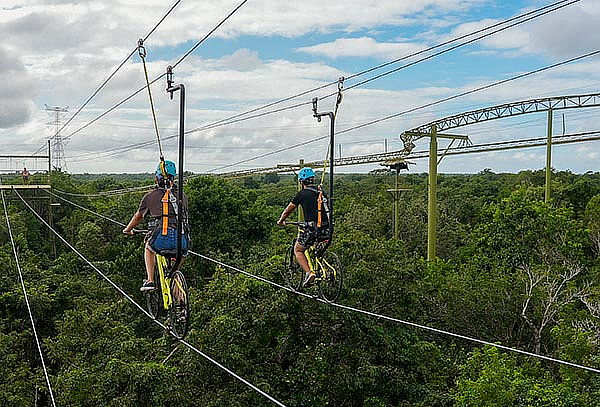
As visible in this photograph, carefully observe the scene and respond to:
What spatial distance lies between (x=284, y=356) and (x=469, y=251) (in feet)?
51.9

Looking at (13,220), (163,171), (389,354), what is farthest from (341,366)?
(13,220)

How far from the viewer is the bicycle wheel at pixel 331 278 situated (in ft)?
32.6

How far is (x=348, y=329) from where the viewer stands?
22.8m

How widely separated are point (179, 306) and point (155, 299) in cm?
A: 68

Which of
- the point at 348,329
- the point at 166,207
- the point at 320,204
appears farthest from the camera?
the point at 348,329

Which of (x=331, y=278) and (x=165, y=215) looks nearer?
(x=165, y=215)

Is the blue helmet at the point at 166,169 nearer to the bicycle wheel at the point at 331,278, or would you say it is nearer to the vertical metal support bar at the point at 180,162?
the vertical metal support bar at the point at 180,162

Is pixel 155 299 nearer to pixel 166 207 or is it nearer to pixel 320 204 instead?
pixel 166 207

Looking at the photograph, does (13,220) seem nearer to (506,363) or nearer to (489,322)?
(489,322)

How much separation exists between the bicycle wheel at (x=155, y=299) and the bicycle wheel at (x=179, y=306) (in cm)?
21

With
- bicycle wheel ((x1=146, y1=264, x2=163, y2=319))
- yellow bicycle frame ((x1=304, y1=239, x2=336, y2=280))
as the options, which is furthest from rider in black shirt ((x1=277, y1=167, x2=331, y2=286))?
bicycle wheel ((x1=146, y1=264, x2=163, y2=319))

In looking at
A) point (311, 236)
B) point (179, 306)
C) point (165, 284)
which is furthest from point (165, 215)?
point (311, 236)

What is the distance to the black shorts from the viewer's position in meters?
9.30

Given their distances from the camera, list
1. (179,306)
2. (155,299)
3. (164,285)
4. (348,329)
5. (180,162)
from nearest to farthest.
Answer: (180,162) → (164,285) → (179,306) → (155,299) → (348,329)
